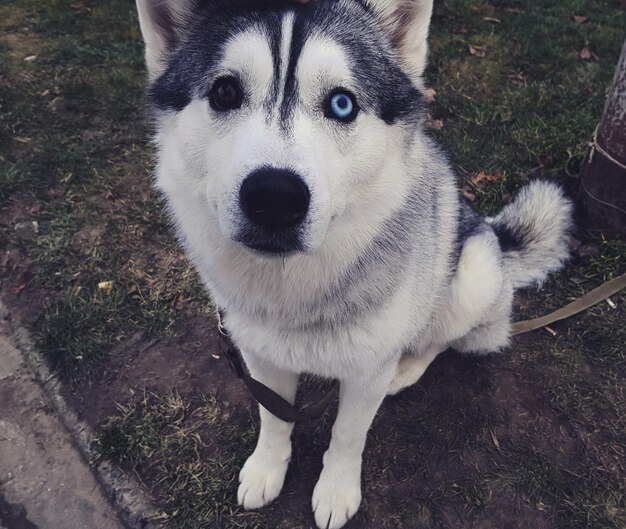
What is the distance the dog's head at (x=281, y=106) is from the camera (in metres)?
1.60

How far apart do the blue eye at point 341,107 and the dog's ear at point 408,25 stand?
0.45m

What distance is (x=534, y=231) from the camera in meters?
3.22

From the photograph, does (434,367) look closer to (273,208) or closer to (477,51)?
(273,208)

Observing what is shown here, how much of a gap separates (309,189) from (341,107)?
37 centimetres

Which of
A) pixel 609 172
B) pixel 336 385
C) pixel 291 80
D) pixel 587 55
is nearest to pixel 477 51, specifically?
pixel 587 55

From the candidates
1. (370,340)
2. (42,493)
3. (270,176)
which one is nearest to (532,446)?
(370,340)

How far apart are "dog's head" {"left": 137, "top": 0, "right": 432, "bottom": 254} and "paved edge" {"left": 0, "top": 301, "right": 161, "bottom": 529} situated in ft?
4.93

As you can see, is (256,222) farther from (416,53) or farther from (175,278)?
(175,278)

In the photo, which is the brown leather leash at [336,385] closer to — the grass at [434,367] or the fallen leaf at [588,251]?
the grass at [434,367]

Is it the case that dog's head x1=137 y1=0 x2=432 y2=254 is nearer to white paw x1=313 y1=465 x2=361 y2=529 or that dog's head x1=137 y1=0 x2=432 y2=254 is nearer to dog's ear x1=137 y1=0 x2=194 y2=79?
dog's ear x1=137 y1=0 x2=194 y2=79

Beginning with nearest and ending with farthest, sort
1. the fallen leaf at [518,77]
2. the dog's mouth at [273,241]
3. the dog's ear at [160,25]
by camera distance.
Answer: the dog's mouth at [273,241], the dog's ear at [160,25], the fallen leaf at [518,77]

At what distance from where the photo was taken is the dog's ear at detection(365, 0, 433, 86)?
2.00 metres

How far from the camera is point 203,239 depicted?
201cm

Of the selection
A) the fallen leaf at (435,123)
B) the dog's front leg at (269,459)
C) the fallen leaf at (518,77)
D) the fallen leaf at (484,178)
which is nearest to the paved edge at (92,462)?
the dog's front leg at (269,459)
